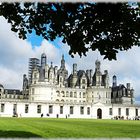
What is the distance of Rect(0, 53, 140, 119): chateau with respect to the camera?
5809cm

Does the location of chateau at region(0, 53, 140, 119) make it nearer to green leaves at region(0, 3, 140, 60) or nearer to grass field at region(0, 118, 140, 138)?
grass field at region(0, 118, 140, 138)

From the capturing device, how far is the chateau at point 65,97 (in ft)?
191

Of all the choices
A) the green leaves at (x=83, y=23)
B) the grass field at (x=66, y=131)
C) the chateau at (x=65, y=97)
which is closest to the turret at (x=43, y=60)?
the chateau at (x=65, y=97)

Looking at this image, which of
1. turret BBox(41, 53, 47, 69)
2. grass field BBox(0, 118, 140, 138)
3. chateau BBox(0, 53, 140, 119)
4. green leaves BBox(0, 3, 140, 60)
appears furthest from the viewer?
chateau BBox(0, 53, 140, 119)

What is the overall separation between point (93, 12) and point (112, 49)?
0.77 metres

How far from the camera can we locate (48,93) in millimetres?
63438

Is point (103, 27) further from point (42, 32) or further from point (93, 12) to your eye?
point (42, 32)

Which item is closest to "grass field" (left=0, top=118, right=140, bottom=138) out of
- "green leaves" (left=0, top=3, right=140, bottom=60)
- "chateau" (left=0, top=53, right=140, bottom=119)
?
"green leaves" (left=0, top=3, right=140, bottom=60)

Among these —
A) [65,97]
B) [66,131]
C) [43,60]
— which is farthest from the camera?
[65,97]

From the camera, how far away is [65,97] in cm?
7069

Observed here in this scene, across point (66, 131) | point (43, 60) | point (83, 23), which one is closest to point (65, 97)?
point (43, 60)

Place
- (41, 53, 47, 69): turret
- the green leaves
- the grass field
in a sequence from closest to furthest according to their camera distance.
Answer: the green leaves → the grass field → (41, 53, 47, 69): turret

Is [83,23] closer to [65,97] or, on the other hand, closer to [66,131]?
[66,131]

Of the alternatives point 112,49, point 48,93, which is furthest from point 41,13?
point 48,93
